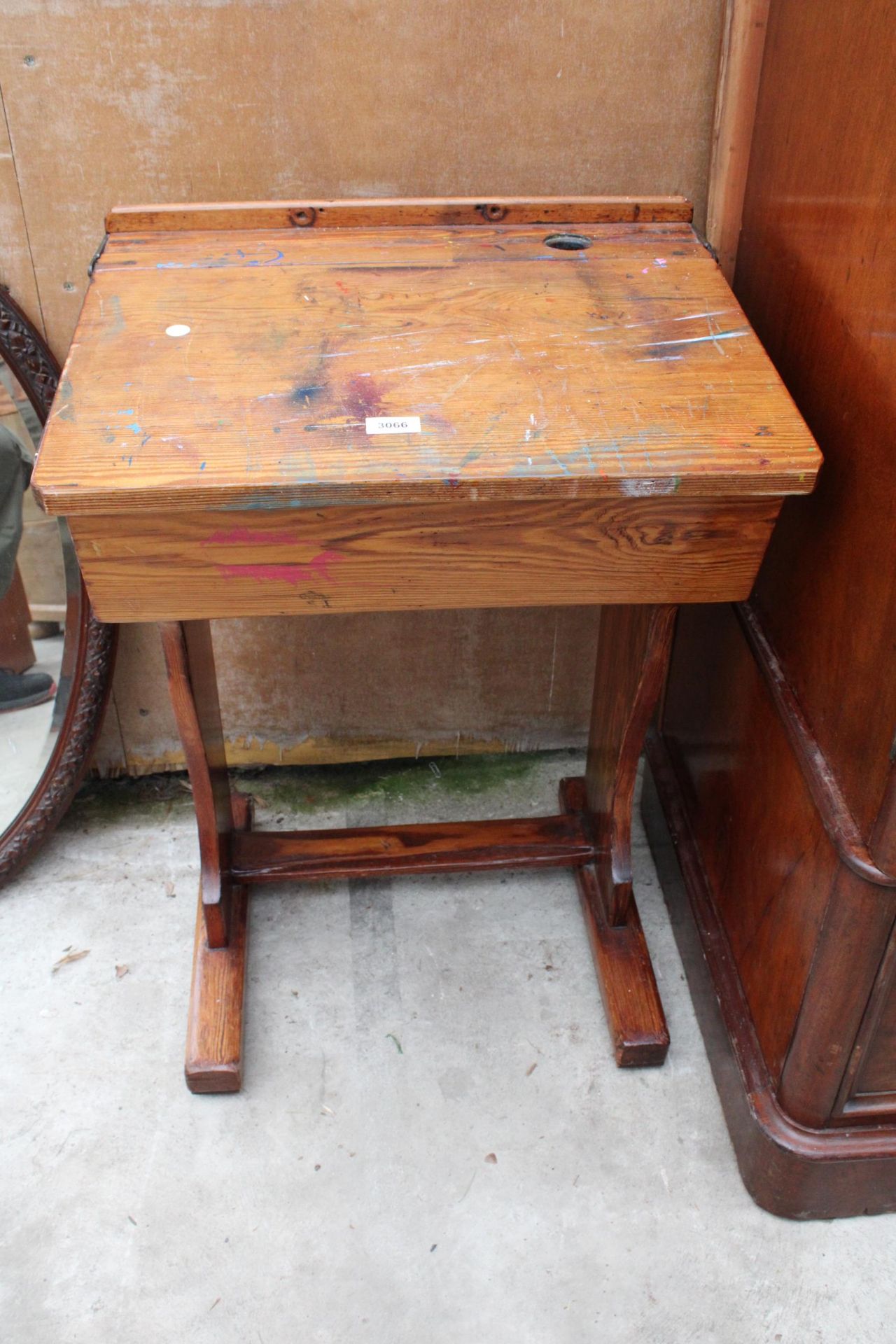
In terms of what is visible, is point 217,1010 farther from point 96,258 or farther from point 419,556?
point 96,258

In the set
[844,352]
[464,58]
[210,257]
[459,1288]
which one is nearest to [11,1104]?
[459,1288]

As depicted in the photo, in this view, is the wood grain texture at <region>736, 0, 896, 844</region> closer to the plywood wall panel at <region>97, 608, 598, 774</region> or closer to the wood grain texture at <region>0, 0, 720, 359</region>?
the wood grain texture at <region>0, 0, 720, 359</region>

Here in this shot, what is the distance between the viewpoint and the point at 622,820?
1992 mm

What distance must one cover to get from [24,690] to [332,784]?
692mm

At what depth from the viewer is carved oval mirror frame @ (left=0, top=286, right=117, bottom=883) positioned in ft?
7.13

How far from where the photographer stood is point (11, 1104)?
1.88 meters

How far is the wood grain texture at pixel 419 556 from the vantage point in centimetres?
136

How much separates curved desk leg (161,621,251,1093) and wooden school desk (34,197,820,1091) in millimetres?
23

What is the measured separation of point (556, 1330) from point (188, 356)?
1.44 metres

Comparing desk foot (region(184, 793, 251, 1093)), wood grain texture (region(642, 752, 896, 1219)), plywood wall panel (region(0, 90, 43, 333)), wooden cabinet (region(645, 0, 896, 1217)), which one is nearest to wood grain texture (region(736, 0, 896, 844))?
wooden cabinet (region(645, 0, 896, 1217))

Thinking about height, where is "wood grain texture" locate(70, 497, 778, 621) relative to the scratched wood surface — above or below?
below

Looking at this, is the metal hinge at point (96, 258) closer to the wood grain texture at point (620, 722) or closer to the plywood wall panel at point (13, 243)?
the plywood wall panel at point (13, 243)

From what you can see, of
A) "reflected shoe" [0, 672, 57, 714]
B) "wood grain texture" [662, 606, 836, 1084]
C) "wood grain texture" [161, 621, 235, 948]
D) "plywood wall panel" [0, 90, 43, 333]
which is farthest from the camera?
"reflected shoe" [0, 672, 57, 714]

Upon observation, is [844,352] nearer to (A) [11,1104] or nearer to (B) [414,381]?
(B) [414,381]
